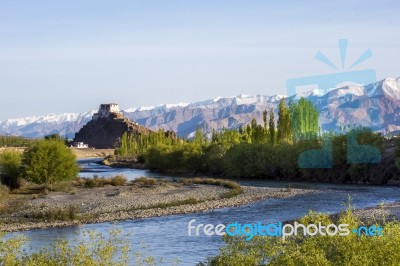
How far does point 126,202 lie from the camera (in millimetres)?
49375

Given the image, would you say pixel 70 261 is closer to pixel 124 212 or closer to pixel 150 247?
pixel 150 247

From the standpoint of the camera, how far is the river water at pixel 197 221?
29109 millimetres

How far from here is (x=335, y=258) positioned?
46.6ft

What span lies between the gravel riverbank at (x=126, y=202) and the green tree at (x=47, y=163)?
125 inches

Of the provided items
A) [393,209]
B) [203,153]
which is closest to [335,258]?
[393,209]

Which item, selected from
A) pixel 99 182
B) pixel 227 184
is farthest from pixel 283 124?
pixel 99 182

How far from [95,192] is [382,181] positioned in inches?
1250

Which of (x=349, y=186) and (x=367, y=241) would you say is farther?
(x=349, y=186)

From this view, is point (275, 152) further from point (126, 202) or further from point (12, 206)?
point (12, 206)

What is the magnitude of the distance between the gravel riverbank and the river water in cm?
188

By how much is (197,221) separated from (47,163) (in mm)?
27663

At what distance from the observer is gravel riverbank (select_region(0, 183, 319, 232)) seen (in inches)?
1604

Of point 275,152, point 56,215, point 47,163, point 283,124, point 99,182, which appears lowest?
point 56,215

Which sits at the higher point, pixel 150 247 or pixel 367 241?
pixel 367 241
